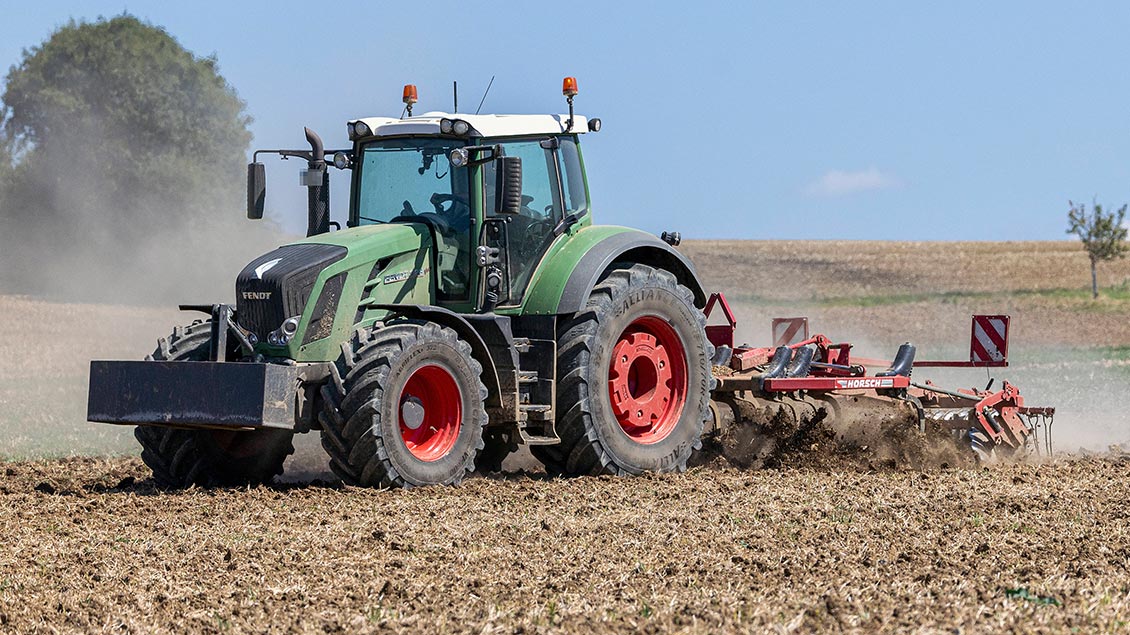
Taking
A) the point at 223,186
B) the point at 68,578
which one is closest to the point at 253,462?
the point at 68,578

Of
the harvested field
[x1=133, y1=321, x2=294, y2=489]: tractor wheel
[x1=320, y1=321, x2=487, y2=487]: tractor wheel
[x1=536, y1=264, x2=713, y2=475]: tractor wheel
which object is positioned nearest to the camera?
the harvested field

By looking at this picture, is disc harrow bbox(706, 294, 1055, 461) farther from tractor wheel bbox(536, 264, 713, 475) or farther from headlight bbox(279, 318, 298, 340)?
headlight bbox(279, 318, 298, 340)

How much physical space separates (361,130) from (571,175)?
4.89 ft


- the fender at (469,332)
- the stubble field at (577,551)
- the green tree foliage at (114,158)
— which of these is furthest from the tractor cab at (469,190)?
the green tree foliage at (114,158)

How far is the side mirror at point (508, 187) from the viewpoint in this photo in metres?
8.81

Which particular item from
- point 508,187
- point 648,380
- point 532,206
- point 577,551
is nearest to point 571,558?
point 577,551

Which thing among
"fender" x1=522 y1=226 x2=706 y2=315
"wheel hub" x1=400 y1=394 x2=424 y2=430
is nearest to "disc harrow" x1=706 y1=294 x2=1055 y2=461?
"fender" x1=522 y1=226 x2=706 y2=315

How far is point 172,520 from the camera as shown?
7.62 meters

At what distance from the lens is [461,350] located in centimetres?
879

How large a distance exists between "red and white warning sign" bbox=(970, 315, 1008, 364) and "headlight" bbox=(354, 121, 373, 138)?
5.47m

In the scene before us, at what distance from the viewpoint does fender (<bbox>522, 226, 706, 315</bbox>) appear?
9.45 meters

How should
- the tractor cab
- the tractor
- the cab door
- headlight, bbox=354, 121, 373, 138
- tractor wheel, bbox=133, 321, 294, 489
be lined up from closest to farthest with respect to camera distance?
the tractor
tractor wheel, bbox=133, 321, 294, 489
the tractor cab
the cab door
headlight, bbox=354, 121, 373, 138

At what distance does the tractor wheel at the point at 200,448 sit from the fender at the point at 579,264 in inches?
74.9

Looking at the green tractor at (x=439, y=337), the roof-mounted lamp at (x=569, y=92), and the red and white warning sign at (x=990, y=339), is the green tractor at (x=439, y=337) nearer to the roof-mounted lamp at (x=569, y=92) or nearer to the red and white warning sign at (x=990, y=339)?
the roof-mounted lamp at (x=569, y=92)
